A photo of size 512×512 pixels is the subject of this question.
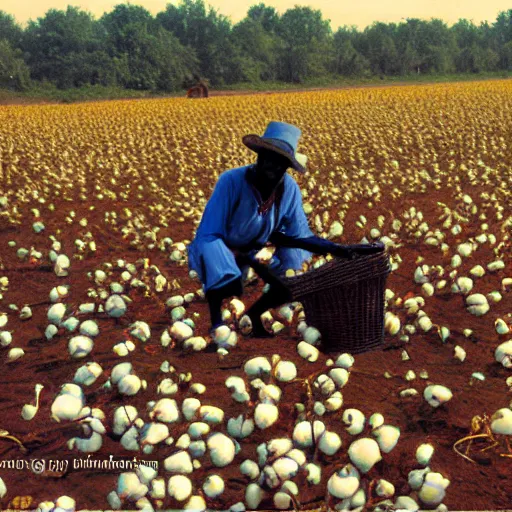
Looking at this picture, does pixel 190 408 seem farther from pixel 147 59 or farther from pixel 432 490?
pixel 147 59

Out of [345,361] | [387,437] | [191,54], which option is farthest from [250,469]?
[191,54]

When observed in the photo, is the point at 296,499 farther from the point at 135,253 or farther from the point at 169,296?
the point at 135,253

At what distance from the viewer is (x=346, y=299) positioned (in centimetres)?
322

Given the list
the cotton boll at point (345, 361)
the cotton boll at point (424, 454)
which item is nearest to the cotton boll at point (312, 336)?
the cotton boll at point (345, 361)

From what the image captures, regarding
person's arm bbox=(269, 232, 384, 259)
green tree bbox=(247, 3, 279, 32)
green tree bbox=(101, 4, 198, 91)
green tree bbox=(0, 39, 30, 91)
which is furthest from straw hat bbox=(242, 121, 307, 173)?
green tree bbox=(247, 3, 279, 32)

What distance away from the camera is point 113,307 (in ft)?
12.9

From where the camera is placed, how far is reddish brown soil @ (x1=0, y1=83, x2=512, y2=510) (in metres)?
2.43

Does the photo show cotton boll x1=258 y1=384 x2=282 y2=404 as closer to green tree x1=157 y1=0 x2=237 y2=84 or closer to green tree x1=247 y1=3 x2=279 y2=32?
green tree x1=157 y1=0 x2=237 y2=84

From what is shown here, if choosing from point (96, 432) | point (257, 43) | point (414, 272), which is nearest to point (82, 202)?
point (414, 272)

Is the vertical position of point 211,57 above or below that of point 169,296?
above

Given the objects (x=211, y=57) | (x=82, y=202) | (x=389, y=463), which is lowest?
(x=389, y=463)

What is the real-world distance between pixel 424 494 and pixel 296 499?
1.68 ft

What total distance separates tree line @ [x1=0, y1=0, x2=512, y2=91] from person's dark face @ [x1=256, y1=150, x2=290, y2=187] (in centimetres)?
4504

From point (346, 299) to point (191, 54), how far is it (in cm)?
5475
